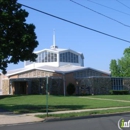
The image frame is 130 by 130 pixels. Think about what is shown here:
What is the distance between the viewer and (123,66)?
240ft

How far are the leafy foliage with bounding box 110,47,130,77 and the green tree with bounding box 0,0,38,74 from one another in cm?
5107

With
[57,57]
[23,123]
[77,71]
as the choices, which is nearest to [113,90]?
[77,71]

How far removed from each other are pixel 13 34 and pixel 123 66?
5522 centimetres

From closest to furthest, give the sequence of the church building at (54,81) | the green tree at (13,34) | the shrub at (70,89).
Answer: the green tree at (13,34) < the shrub at (70,89) < the church building at (54,81)

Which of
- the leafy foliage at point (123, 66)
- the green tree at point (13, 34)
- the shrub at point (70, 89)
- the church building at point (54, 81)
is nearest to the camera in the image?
the green tree at point (13, 34)

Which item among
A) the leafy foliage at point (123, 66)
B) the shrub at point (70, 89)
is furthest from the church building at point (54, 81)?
the leafy foliage at point (123, 66)

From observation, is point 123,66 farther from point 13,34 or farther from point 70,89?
point 13,34

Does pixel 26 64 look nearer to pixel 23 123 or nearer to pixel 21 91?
pixel 21 91

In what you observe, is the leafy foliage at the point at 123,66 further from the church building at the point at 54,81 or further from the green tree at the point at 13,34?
the green tree at the point at 13,34

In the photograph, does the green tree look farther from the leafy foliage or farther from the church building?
the leafy foliage

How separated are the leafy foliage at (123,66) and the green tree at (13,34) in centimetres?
5107

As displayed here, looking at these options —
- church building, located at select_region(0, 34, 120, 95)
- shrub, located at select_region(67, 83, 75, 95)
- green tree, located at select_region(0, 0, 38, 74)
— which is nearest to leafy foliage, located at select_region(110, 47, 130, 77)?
church building, located at select_region(0, 34, 120, 95)

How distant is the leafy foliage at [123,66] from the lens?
71069mm

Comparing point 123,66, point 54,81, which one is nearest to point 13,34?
point 54,81
